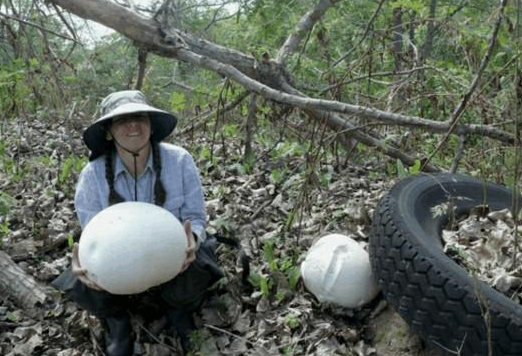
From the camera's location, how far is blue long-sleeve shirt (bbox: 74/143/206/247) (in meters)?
2.88

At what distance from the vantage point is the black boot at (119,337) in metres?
2.81

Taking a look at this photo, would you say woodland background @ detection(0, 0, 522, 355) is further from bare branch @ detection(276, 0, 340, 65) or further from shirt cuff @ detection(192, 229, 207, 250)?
shirt cuff @ detection(192, 229, 207, 250)

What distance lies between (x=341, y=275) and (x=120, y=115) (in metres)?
1.37

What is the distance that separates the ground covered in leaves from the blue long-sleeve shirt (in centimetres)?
53

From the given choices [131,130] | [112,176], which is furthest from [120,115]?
[112,176]

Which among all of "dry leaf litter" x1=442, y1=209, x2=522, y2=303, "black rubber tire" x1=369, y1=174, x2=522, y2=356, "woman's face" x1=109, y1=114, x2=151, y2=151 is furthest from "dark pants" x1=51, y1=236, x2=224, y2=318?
"dry leaf litter" x1=442, y1=209, x2=522, y2=303

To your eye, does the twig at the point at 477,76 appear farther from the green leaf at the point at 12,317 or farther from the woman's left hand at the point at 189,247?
the green leaf at the point at 12,317

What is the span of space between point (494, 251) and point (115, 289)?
1.85 meters

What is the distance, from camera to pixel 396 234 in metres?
2.59

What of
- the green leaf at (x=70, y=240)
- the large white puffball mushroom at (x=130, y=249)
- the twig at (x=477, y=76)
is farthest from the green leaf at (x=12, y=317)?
the twig at (x=477, y=76)

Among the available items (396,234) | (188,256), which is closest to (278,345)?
(188,256)

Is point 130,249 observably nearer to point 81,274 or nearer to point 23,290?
point 81,274

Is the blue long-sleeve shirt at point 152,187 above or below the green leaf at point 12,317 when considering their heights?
above

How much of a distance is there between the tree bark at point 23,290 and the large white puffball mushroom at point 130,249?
791mm
